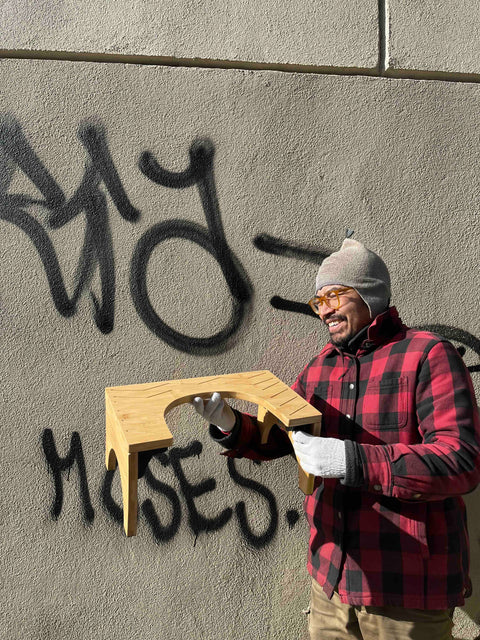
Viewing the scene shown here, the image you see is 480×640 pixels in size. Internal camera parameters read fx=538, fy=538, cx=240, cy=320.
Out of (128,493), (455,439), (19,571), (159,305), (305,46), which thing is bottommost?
(19,571)

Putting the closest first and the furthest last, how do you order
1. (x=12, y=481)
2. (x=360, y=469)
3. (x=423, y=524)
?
(x=360, y=469), (x=423, y=524), (x=12, y=481)

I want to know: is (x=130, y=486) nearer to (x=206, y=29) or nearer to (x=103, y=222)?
(x=103, y=222)

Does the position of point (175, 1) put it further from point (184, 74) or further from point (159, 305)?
point (159, 305)

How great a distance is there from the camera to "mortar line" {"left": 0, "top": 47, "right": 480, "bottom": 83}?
2.24 m

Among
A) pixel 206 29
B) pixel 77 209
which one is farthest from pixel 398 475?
pixel 206 29

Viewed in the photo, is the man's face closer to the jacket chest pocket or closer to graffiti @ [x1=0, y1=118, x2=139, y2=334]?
the jacket chest pocket

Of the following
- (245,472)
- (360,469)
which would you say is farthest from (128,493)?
(245,472)

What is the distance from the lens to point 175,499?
2301mm

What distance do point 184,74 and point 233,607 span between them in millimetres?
2315

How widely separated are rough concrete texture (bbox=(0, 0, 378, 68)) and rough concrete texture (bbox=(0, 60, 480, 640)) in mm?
97

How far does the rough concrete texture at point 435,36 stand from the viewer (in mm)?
2443

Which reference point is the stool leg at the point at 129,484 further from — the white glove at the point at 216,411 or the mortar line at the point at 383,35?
the mortar line at the point at 383,35

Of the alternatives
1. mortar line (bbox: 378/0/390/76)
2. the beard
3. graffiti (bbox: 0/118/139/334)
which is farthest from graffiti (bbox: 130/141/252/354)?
mortar line (bbox: 378/0/390/76)

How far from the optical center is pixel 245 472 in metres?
2.35
